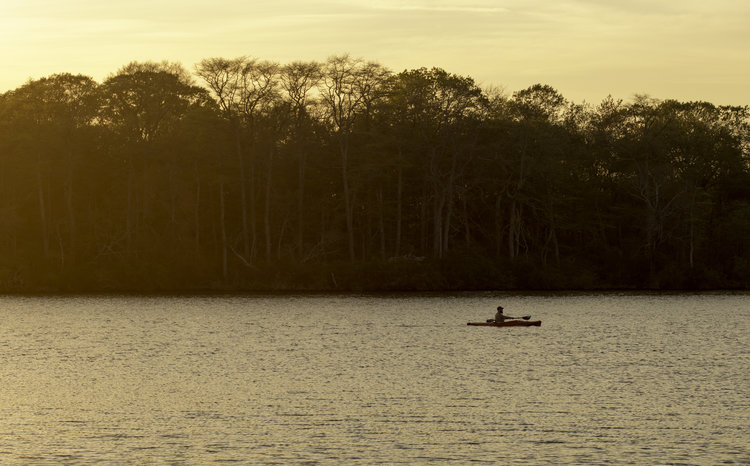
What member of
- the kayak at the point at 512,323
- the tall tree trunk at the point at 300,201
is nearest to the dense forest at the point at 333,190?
the tall tree trunk at the point at 300,201

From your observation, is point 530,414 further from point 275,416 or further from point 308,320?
point 308,320

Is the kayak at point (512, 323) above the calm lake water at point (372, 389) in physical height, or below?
above

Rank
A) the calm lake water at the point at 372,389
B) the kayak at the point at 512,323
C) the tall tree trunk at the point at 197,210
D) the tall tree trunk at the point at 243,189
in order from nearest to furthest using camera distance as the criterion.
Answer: the calm lake water at the point at 372,389
the kayak at the point at 512,323
the tall tree trunk at the point at 243,189
the tall tree trunk at the point at 197,210

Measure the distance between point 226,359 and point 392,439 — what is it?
22250 mm

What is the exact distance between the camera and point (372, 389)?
3966cm

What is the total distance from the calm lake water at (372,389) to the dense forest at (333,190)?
32607 millimetres

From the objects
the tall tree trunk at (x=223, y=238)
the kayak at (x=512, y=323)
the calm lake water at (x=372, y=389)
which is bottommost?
the calm lake water at (x=372, y=389)

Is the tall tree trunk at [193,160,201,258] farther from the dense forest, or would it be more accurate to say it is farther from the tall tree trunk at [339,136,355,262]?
the tall tree trunk at [339,136,355,262]

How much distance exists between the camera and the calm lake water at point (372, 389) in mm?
28734

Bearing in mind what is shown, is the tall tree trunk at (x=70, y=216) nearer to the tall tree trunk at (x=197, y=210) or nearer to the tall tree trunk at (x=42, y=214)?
the tall tree trunk at (x=42, y=214)

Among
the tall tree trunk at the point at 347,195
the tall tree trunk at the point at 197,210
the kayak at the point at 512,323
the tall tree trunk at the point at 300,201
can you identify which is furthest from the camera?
the tall tree trunk at the point at 300,201

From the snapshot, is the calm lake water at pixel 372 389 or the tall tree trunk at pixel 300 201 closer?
the calm lake water at pixel 372 389

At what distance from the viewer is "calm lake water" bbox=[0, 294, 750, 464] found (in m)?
28.7

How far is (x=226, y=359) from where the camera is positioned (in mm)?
50812
